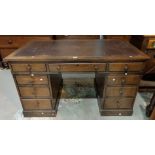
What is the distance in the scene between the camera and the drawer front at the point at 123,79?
4.50 feet

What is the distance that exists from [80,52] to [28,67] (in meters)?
0.54

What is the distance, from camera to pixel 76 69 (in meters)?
1.32

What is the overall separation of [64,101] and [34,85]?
0.59 meters

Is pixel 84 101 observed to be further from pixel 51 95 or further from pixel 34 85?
pixel 34 85

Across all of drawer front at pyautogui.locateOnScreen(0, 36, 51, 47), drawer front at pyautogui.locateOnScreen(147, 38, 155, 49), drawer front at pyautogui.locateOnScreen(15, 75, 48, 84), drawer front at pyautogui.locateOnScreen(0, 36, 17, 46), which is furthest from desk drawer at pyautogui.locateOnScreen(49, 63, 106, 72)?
drawer front at pyautogui.locateOnScreen(0, 36, 17, 46)

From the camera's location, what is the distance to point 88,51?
1408 millimetres

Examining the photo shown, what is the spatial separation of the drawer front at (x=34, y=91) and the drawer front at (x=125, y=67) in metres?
0.73

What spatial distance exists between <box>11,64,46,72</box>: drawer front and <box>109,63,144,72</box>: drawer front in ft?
2.21

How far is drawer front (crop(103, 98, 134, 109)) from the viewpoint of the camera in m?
1.53

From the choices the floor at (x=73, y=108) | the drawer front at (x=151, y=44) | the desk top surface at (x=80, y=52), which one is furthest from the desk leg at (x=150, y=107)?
the drawer front at (x=151, y=44)

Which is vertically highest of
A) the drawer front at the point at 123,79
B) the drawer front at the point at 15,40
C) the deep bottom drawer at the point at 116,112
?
the drawer front at the point at 15,40

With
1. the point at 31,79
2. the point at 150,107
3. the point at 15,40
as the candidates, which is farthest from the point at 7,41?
the point at 150,107

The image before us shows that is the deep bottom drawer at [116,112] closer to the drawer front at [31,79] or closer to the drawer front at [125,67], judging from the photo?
the drawer front at [125,67]

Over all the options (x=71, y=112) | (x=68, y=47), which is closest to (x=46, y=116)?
(x=71, y=112)
